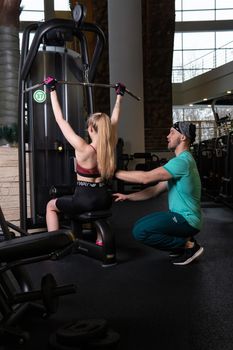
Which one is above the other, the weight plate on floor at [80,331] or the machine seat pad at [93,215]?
the machine seat pad at [93,215]

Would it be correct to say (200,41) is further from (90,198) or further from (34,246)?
(34,246)

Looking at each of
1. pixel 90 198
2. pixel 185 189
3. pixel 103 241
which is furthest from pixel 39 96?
pixel 185 189

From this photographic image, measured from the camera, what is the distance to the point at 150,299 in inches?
106

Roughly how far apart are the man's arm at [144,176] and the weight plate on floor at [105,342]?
140cm

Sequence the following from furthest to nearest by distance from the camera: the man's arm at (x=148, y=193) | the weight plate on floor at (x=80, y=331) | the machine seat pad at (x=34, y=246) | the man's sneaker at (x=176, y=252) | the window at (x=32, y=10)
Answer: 1. the window at (x=32, y=10)
2. the man's sneaker at (x=176, y=252)
3. the man's arm at (x=148, y=193)
4. the weight plate on floor at (x=80, y=331)
5. the machine seat pad at (x=34, y=246)

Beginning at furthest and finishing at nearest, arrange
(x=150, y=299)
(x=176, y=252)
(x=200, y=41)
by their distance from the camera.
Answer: (x=200, y=41)
(x=176, y=252)
(x=150, y=299)

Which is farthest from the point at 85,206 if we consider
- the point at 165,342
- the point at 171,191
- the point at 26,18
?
the point at 26,18

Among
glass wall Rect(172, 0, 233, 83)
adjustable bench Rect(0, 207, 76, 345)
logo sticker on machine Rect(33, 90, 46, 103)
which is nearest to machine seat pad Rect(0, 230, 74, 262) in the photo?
adjustable bench Rect(0, 207, 76, 345)

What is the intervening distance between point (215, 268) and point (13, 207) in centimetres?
209

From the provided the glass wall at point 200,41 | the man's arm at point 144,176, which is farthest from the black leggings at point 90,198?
the glass wall at point 200,41

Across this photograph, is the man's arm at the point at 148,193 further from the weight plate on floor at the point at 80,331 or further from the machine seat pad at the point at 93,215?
the weight plate on floor at the point at 80,331

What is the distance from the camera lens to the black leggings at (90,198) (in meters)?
3.56

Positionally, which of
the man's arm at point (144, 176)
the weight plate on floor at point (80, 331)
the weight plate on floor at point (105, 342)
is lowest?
the weight plate on floor at point (105, 342)

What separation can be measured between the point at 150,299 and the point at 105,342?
76cm
